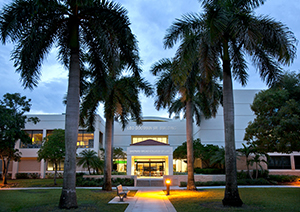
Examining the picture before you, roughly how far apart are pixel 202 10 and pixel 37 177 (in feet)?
121

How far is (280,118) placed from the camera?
18984 millimetres

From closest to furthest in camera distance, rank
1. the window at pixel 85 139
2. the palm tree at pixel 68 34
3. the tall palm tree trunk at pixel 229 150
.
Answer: the palm tree at pixel 68 34, the tall palm tree trunk at pixel 229 150, the window at pixel 85 139

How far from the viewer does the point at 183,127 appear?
49.8 meters

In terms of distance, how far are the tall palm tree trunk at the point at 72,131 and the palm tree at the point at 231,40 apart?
15.1 ft

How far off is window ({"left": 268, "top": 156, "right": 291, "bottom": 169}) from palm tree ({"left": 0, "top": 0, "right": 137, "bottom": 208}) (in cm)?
3344

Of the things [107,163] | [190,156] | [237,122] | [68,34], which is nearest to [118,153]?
[237,122]

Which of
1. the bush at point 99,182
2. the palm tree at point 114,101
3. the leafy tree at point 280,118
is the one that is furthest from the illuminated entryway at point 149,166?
the palm tree at point 114,101

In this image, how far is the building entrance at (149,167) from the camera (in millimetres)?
40156

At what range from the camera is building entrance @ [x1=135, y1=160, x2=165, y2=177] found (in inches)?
1581

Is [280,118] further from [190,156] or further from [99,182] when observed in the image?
[99,182]

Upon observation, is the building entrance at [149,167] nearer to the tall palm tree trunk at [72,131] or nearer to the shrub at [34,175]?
the shrub at [34,175]

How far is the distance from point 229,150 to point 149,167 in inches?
1179

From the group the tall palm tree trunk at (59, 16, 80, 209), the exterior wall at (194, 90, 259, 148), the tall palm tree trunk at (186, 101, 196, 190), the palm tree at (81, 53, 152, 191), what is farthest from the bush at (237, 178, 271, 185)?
the tall palm tree trunk at (59, 16, 80, 209)

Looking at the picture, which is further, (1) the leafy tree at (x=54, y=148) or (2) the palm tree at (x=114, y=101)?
(1) the leafy tree at (x=54, y=148)
